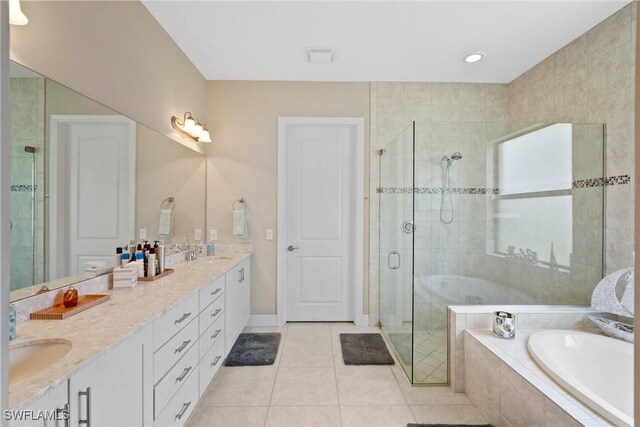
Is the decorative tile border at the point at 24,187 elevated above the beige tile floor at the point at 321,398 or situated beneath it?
elevated above

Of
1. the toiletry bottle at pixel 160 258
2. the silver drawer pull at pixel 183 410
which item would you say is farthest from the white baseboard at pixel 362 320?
the toiletry bottle at pixel 160 258

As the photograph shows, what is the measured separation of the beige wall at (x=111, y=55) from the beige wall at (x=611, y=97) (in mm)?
3365

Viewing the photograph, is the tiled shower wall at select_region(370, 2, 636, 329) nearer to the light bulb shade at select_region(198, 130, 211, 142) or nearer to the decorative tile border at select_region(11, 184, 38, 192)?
the light bulb shade at select_region(198, 130, 211, 142)

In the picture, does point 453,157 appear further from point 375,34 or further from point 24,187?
point 24,187

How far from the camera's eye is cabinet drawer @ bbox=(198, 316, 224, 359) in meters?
1.77

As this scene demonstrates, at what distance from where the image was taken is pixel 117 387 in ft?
3.35

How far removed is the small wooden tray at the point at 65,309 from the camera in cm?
120

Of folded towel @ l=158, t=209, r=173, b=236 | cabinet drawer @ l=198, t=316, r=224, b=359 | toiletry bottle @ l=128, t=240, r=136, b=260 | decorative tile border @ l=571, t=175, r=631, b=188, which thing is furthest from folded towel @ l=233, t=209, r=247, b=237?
decorative tile border @ l=571, t=175, r=631, b=188

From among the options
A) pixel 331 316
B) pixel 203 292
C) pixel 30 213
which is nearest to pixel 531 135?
pixel 331 316

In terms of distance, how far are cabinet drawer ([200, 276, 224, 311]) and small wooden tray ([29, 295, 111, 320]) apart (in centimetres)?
50

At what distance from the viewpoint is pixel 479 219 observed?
2.63 m

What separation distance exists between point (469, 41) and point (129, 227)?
3014 mm

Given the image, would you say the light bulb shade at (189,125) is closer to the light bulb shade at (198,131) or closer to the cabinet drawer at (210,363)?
the light bulb shade at (198,131)

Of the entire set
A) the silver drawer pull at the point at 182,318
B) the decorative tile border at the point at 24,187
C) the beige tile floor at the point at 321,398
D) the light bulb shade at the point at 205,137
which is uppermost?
the light bulb shade at the point at 205,137
